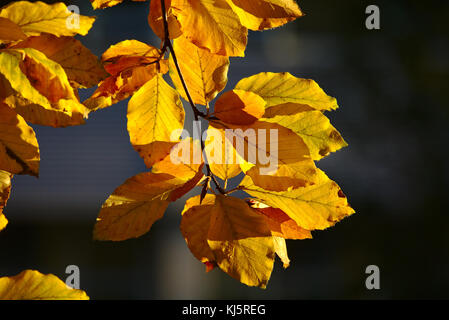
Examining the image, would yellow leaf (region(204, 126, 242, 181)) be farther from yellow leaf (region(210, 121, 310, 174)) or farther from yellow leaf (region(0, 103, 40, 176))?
yellow leaf (region(0, 103, 40, 176))

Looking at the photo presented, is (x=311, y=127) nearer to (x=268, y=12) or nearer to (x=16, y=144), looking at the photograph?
(x=268, y=12)

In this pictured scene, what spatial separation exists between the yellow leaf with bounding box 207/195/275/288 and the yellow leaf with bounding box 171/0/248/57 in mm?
99

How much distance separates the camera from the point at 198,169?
335 mm

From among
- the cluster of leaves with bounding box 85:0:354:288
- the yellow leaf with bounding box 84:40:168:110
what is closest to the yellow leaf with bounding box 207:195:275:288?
the cluster of leaves with bounding box 85:0:354:288

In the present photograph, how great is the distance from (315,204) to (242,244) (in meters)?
0.06

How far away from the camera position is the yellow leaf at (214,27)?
30cm

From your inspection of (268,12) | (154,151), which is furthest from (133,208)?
(268,12)

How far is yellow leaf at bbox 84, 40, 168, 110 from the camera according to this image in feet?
1.09

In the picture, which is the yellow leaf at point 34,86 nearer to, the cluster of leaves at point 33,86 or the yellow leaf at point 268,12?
the cluster of leaves at point 33,86

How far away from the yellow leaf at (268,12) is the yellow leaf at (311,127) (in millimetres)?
53

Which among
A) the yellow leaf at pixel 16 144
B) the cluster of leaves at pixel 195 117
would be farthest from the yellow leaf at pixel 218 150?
the yellow leaf at pixel 16 144

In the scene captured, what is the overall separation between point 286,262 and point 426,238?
3.48 m

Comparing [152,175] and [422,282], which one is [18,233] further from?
[152,175]

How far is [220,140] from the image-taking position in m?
0.32
